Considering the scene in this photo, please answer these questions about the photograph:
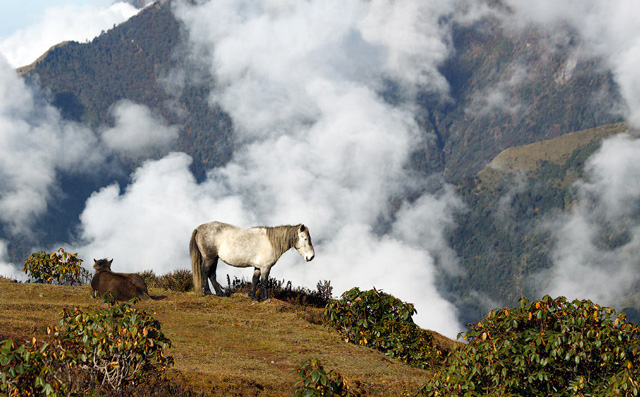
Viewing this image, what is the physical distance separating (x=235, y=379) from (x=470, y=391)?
4016 mm

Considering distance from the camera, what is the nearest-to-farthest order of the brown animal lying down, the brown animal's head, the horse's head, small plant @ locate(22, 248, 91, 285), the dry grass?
the dry grass, the brown animal lying down, the brown animal's head, the horse's head, small plant @ locate(22, 248, 91, 285)

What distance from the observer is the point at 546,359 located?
31.3ft

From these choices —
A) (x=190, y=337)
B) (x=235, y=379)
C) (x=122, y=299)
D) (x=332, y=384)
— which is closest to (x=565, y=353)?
(x=332, y=384)

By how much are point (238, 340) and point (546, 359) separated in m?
7.85

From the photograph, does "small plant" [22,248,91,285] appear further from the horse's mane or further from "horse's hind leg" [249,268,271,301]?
the horse's mane

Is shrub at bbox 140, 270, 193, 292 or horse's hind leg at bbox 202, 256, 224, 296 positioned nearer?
horse's hind leg at bbox 202, 256, 224, 296

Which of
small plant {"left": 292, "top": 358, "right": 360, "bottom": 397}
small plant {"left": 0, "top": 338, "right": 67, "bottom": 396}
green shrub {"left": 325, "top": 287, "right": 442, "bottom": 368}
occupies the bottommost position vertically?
small plant {"left": 0, "top": 338, "right": 67, "bottom": 396}

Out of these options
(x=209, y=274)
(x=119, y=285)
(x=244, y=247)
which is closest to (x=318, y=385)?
(x=119, y=285)

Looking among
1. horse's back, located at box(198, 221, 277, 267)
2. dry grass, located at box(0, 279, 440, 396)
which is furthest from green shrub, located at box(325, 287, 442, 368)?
horse's back, located at box(198, 221, 277, 267)

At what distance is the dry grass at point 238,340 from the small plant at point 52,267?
1.35 metres

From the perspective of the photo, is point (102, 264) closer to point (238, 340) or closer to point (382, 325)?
point (238, 340)

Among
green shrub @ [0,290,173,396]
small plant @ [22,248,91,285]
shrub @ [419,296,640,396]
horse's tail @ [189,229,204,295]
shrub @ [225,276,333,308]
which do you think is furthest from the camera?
shrub @ [225,276,333,308]

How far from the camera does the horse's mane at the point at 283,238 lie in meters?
20.3

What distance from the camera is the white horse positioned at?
20.3 m
